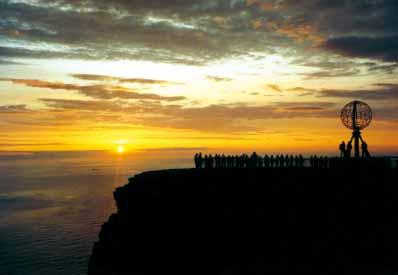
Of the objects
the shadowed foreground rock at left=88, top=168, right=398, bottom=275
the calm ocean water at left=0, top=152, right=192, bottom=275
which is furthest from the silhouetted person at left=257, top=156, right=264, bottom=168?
the calm ocean water at left=0, top=152, right=192, bottom=275

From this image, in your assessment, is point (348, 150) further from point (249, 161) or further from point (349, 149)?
point (249, 161)

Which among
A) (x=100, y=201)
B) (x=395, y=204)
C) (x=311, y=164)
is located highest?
(x=311, y=164)

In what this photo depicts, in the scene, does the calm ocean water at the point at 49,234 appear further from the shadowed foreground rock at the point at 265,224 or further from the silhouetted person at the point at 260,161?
the silhouetted person at the point at 260,161

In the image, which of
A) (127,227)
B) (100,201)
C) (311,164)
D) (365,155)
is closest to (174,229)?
(127,227)

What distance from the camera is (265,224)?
108ft

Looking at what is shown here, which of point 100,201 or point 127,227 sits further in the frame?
point 100,201

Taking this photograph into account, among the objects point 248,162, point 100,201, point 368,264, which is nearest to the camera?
point 368,264

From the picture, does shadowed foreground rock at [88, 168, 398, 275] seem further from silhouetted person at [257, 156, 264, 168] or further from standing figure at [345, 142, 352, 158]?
standing figure at [345, 142, 352, 158]

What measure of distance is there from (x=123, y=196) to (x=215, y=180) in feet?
29.9

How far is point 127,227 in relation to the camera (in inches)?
1449

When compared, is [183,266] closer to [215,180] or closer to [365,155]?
[215,180]

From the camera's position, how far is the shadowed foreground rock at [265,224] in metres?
31.8

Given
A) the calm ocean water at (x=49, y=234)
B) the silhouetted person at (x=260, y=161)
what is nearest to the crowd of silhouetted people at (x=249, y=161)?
the silhouetted person at (x=260, y=161)

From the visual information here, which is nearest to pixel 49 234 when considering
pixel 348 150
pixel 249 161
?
pixel 249 161
